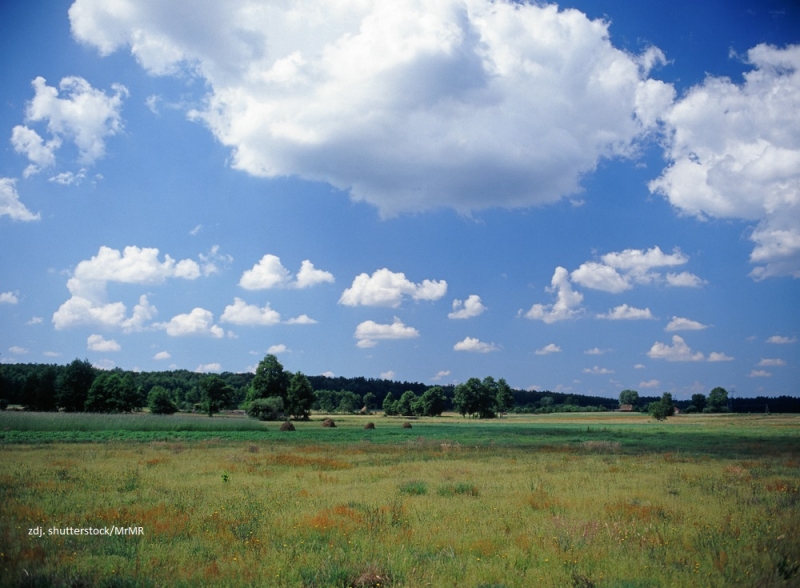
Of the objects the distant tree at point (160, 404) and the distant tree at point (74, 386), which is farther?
the distant tree at point (160, 404)

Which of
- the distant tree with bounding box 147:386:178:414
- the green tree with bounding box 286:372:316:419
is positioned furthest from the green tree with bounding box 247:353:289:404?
the distant tree with bounding box 147:386:178:414

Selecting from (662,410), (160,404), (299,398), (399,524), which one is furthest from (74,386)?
(662,410)

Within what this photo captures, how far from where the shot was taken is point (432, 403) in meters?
166

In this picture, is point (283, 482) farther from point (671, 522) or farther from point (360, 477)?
point (671, 522)

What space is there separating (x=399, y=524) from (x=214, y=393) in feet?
365

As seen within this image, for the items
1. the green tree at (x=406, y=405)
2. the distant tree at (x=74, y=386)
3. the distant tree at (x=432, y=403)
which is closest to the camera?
the distant tree at (x=74, y=386)

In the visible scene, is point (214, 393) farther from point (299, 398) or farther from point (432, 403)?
point (432, 403)

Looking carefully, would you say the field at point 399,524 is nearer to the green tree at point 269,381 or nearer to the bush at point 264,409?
the bush at point 264,409

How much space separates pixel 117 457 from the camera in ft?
95.6

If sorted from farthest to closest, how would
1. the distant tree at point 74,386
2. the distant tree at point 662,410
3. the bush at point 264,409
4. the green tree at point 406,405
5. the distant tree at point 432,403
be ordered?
the green tree at point 406,405, the distant tree at point 432,403, the distant tree at point 662,410, the distant tree at point 74,386, the bush at point 264,409

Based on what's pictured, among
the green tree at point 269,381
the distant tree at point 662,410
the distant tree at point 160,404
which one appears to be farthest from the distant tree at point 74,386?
the distant tree at point 662,410

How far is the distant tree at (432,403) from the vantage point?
16588 cm

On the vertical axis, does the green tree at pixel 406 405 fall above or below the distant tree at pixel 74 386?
below

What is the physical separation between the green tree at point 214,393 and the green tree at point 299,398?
15288 millimetres
